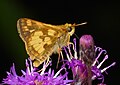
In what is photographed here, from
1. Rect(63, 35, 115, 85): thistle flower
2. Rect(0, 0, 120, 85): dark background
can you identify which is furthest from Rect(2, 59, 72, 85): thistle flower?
Rect(0, 0, 120, 85): dark background

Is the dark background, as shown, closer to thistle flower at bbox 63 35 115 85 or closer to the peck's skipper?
the peck's skipper

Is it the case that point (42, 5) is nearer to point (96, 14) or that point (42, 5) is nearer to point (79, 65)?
point (96, 14)

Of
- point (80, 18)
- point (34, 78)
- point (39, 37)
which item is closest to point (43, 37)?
point (39, 37)

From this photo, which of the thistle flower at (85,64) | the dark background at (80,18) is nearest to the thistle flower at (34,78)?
the thistle flower at (85,64)

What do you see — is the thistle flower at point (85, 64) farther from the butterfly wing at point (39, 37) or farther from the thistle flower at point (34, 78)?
the butterfly wing at point (39, 37)

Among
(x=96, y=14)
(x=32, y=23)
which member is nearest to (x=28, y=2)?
(x=96, y=14)

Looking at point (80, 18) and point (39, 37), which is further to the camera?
point (80, 18)

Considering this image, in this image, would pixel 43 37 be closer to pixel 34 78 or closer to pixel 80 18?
pixel 34 78
